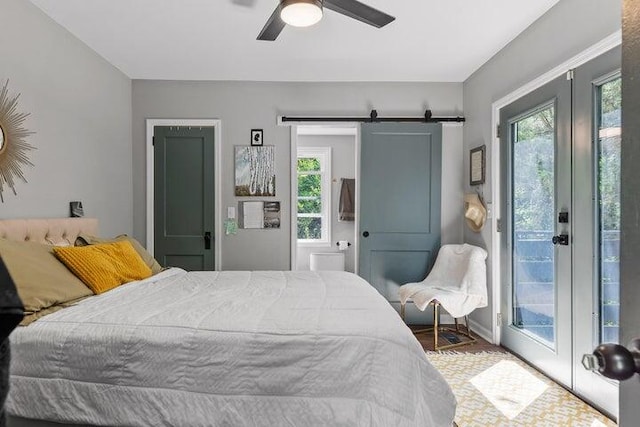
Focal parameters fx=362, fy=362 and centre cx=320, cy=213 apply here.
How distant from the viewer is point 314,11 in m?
1.95

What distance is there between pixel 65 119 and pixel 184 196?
4.33 feet

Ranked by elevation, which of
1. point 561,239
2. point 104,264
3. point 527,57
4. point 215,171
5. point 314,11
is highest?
point 527,57

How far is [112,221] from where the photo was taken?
349 centimetres

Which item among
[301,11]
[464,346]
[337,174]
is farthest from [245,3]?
[337,174]

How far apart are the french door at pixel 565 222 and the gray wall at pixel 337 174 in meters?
2.78

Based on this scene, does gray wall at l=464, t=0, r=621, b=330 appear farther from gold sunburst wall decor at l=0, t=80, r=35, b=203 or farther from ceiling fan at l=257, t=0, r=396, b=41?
gold sunburst wall decor at l=0, t=80, r=35, b=203

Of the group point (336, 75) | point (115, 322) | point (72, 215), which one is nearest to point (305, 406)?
point (115, 322)

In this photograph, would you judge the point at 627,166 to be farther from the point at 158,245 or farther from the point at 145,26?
the point at 158,245

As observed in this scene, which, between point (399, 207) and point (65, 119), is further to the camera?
A: point (399, 207)

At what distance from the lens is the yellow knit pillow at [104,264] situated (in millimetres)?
2014

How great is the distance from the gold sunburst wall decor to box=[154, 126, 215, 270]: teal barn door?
1.48 metres

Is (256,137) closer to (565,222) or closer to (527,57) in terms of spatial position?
(527,57)

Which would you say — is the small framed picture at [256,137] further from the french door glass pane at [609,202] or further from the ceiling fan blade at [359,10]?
the french door glass pane at [609,202]

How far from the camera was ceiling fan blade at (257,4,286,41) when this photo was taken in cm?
216
